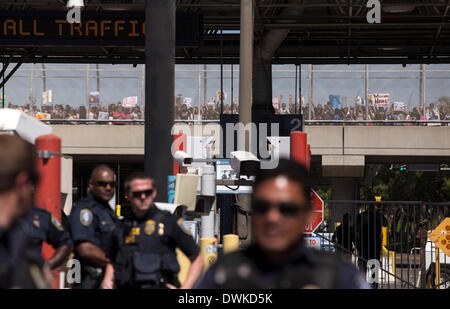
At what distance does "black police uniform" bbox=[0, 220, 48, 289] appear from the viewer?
117 inches

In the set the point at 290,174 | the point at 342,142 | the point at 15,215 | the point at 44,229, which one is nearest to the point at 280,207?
the point at 290,174

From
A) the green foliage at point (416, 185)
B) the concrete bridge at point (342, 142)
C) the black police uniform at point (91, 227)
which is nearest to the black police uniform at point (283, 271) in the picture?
the black police uniform at point (91, 227)

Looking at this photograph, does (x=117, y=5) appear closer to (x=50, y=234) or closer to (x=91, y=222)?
(x=91, y=222)

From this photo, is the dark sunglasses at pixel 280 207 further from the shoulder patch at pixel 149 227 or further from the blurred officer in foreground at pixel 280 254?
the shoulder patch at pixel 149 227

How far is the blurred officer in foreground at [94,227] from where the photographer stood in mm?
7027

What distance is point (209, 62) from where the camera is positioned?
115ft

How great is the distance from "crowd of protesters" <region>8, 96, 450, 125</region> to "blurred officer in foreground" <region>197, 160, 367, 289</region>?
117 feet

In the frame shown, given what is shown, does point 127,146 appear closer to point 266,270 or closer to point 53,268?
point 53,268

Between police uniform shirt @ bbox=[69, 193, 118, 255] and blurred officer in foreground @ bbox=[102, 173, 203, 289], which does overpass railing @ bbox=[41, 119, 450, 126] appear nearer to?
police uniform shirt @ bbox=[69, 193, 118, 255]

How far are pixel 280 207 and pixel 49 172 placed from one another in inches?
191

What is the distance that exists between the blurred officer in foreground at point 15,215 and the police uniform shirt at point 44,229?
328 cm

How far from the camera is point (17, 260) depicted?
118 inches
